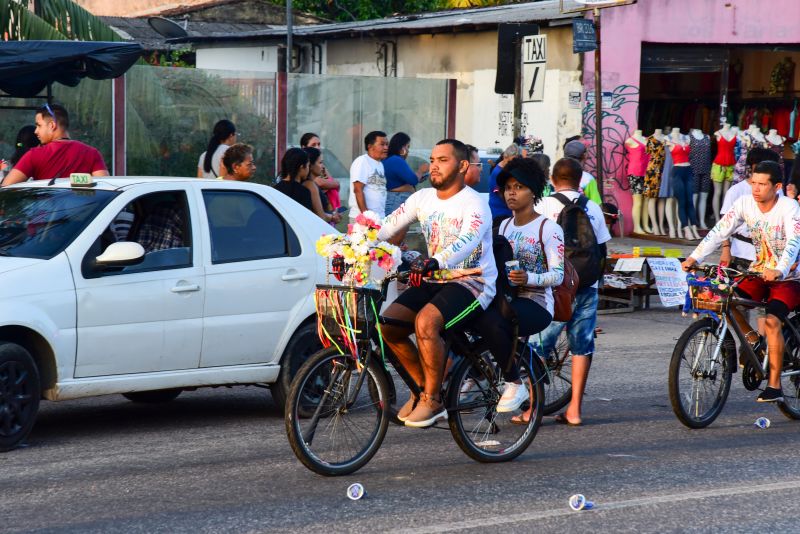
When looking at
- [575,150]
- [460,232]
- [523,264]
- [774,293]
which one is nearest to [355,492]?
[460,232]

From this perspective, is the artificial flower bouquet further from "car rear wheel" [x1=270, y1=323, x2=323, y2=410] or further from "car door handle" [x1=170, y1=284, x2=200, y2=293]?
"car rear wheel" [x1=270, y1=323, x2=323, y2=410]

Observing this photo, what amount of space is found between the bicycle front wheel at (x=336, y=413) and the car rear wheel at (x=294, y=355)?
5.70 ft

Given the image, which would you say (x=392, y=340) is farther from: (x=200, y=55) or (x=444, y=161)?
(x=200, y=55)

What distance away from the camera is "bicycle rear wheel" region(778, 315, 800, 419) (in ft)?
29.8

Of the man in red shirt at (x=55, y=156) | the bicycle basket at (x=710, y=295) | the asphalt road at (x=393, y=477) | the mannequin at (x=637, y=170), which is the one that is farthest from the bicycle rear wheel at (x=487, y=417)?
the mannequin at (x=637, y=170)

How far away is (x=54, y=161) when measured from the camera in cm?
1045

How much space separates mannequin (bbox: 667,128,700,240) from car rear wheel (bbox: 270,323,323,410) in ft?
49.8

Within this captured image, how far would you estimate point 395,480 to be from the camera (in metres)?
7.10

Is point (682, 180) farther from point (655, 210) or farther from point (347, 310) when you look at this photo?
point (347, 310)

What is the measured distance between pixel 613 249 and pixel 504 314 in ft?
46.1

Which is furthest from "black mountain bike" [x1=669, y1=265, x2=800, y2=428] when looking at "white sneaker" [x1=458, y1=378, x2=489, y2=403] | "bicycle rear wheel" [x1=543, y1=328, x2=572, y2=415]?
"white sneaker" [x1=458, y1=378, x2=489, y2=403]

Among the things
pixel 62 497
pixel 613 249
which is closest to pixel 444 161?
pixel 62 497

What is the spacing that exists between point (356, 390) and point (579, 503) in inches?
51.2

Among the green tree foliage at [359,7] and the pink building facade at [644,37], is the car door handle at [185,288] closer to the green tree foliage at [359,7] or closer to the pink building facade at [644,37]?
the pink building facade at [644,37]
